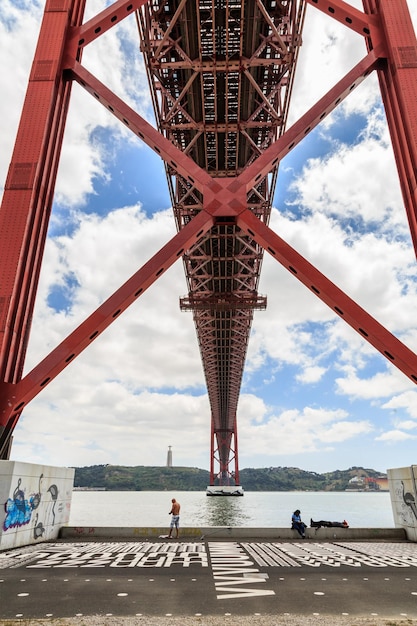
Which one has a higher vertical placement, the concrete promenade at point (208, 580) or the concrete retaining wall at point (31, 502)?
the concrete retaining wall at point (31, 502)

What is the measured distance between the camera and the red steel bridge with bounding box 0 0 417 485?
30.3 feet

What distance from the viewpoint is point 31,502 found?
9.55 m

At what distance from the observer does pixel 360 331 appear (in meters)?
9.16

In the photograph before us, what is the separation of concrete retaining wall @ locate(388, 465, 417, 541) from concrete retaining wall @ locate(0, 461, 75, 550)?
8400 mm

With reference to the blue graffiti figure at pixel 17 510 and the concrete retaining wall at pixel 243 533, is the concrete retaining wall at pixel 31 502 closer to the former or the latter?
the blue graffiti figure at pixel 17 510

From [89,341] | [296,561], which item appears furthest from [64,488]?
[296,561]

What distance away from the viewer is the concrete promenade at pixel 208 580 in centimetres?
476

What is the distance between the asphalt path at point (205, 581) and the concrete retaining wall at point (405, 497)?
4.60ft

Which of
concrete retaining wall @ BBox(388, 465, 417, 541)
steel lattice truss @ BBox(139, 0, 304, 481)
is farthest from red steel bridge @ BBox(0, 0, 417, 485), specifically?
concrete retaining wall @ BBox(388, 465, 417, 541)

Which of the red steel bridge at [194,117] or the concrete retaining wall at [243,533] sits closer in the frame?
the red steel bridge at [194,117]

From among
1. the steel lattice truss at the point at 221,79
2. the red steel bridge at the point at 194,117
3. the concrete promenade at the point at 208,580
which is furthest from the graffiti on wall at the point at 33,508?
the steel lattice truss at the point at 221,79

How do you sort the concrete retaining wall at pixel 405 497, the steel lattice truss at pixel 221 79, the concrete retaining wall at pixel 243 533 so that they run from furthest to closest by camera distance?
the steel lattice truss at pixel 221 79 < the concrete retaining wall at pixel 243 533 < the concrete retaining wall at pixel 405 497

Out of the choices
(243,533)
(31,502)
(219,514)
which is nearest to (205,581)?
(31,502)

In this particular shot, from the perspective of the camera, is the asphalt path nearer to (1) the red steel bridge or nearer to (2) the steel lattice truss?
(1) the red steel bridge
